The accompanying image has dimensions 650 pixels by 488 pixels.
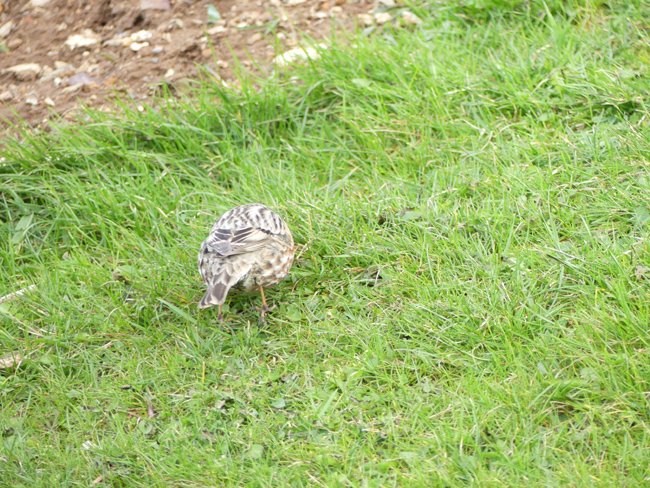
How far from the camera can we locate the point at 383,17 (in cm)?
791

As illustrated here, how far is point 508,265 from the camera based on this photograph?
215 inches

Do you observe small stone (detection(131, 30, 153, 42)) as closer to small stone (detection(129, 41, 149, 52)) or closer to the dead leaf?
small stone (detection(129, 41, 149, 52))

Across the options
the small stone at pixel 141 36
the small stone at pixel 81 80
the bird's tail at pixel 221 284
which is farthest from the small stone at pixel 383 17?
the bird's tail at pixel 221 284

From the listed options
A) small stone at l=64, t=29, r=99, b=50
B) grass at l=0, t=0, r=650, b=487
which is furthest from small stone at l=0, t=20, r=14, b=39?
grass at l=0, t=0, r=650, b=487

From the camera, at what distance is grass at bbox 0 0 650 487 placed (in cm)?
467

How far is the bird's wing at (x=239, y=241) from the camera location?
5.62 metres

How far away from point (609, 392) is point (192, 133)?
12.8ft

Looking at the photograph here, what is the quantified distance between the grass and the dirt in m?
0.45

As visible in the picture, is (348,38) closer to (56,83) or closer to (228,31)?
(228,31)

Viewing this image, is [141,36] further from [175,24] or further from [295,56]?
[295,56]

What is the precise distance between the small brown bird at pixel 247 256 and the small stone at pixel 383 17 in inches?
113

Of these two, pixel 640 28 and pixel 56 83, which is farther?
pixel 56 83

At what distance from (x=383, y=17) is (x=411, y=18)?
0.26 m

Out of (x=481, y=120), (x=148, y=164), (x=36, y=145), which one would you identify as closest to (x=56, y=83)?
(x=36, y=145)
